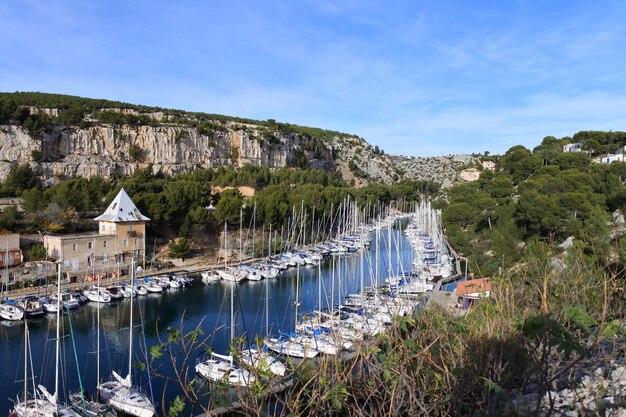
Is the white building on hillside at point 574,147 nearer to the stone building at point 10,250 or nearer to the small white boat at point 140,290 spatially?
the small white boat at point 140,290

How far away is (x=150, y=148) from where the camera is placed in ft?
152

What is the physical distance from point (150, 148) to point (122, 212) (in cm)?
2140

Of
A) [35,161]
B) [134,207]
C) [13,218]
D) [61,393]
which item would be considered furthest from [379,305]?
[35,161]

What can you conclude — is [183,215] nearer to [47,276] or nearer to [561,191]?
[47,276]

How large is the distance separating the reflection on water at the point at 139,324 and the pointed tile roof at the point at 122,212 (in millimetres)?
5706

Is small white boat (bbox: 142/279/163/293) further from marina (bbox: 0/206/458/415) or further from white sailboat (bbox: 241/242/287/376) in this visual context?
white sailboat (bbox: 241/242/287/376)

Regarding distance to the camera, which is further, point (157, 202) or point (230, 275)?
point (157, 202)

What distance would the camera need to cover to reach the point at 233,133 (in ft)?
179

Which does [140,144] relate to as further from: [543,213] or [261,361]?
[261,361]

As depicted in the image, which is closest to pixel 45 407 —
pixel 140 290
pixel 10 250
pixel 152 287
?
pixel 140 290

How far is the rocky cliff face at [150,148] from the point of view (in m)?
38.3

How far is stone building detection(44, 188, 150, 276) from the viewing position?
23.4m

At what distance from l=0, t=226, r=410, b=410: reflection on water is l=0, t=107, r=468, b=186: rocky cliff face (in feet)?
74.9

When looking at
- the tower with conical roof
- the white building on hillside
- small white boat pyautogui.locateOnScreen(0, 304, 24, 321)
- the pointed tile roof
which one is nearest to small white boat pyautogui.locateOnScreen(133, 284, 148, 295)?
the tower with conical roof
